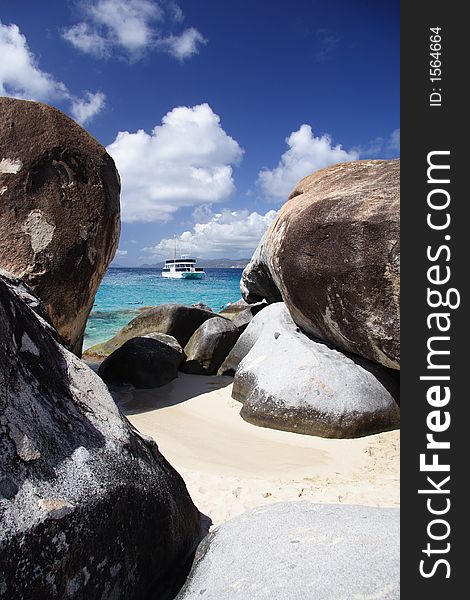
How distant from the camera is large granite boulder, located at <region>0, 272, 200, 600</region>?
1.44 m

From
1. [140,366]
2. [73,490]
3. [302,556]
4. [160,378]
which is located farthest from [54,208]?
[302,556]

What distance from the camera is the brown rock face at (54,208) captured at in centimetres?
467

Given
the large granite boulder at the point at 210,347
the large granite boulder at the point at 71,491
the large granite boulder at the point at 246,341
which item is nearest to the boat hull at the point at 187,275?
the large granite boulder at the point at 210,347

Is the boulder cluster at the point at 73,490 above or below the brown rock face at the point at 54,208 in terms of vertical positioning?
below

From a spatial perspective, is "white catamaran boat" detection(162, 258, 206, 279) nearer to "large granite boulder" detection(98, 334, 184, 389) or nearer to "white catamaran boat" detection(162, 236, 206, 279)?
"white catamaran boat" detection(162, 236, 206, 279)

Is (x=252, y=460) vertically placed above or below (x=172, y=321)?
below

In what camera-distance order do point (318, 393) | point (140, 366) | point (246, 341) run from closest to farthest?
point (318, 393), point (140, 366), point (246, 341)

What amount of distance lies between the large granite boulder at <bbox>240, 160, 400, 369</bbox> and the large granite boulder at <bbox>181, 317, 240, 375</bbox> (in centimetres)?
211

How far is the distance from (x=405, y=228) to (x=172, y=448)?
275 centimetres

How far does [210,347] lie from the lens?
7.15m

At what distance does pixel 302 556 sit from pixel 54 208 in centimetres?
426

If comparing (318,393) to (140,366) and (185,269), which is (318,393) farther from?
(185,269)

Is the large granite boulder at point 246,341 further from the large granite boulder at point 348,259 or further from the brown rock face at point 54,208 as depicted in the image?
the brown rock face at point 54,208

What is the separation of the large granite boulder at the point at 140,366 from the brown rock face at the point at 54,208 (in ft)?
3.69
